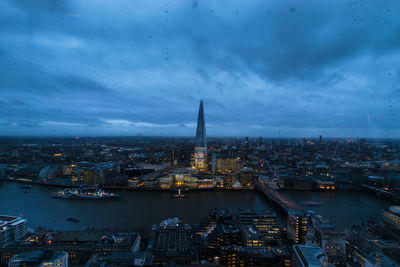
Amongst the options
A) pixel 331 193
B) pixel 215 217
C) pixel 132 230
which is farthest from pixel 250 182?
pixel 132 230

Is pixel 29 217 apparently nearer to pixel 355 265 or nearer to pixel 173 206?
pixel 173 206

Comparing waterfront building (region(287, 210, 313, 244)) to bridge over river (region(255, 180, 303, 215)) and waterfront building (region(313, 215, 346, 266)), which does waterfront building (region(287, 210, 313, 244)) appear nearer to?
waterfront building (region(313, 215, 346, 266))

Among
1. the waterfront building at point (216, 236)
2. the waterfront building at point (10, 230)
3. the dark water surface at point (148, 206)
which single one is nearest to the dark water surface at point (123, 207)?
the dark water surface at point (148, 206)

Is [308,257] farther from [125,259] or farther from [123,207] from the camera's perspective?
[123,207]

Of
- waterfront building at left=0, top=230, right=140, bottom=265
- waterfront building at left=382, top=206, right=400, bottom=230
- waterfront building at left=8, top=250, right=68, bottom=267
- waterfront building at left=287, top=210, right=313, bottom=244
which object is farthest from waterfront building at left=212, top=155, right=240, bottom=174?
waterfront building at left=8, top=250, right=68, bottom=267

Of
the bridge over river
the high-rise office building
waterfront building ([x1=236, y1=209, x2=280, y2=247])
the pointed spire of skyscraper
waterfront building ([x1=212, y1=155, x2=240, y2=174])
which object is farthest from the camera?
the pointed spire of skyscraper

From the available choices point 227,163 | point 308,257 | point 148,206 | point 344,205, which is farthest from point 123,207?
point 227,163
